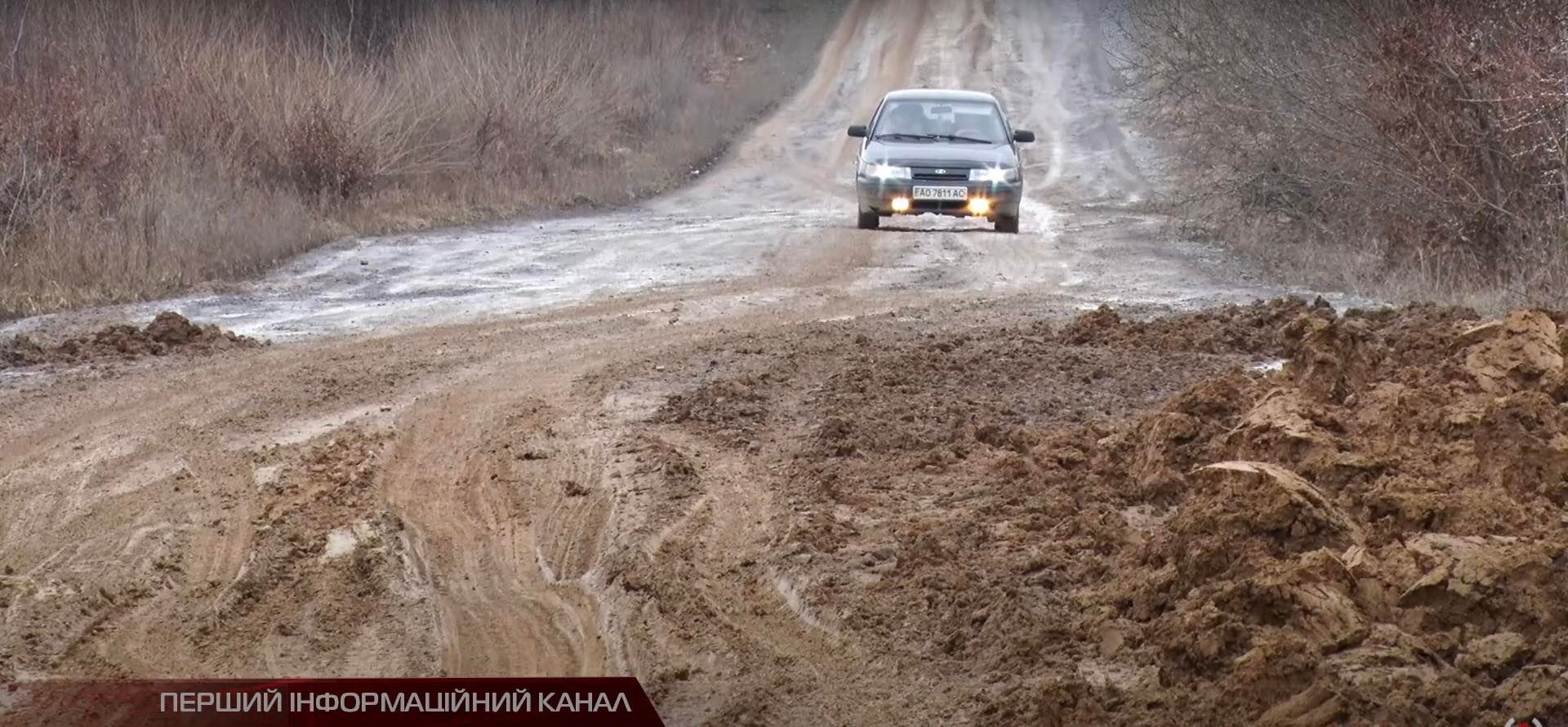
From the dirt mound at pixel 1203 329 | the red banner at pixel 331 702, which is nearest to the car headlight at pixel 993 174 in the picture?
the dirt mound at pixel 1203 329

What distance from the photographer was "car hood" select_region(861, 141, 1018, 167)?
65.8 ft

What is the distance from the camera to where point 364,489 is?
799cm

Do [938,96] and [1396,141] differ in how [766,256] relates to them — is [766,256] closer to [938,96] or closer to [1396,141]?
[938,96]

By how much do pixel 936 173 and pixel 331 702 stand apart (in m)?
15.3

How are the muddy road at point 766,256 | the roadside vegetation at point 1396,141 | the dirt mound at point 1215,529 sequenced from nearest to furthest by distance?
the dirt mound at point 1215,529
the roadside vegetation at point 1396,141
the muddy road at point 766,256

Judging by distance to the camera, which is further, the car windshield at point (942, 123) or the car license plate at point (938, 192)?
the car windshield at point (942, 123)

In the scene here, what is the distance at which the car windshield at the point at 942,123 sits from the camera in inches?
819

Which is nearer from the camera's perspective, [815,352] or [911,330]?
[815,352]

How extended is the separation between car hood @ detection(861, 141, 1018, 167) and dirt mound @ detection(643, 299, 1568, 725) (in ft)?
32.2

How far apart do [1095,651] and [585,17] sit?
3430 cm

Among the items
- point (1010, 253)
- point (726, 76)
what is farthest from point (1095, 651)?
point (726, 76)

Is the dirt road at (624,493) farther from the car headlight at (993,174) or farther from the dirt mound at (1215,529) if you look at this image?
the car headlight at (993,174)

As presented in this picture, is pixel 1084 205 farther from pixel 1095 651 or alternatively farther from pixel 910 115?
pixel 1095 651

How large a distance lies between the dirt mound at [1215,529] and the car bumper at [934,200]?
9.77 meters
